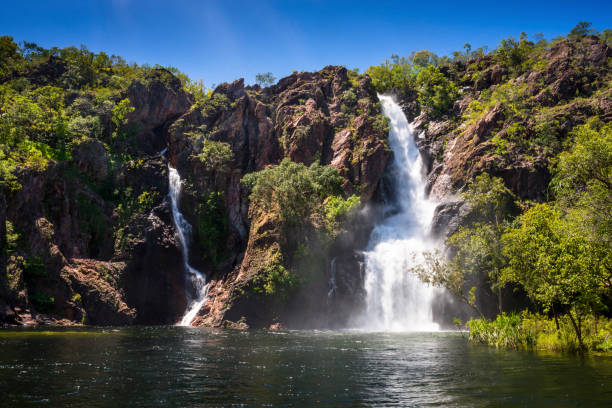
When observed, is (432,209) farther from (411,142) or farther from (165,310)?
(165,310)

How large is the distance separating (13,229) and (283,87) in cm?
4832

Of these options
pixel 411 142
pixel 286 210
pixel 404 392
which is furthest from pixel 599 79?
pixel 404 392

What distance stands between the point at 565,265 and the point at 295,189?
34.2 metres

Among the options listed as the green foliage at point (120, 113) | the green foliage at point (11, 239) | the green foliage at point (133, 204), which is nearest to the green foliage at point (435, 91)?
the green foliage at point (133, 204)

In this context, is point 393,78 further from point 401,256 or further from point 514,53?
point 401,256

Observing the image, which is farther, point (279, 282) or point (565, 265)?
point (279, 282)

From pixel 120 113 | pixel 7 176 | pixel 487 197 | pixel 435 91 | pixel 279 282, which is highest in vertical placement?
pixel 435 91

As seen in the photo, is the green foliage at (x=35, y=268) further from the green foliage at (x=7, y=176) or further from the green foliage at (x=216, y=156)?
the green foliage at (x=216, y=156)

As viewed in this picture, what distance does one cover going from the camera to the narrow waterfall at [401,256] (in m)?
43.7

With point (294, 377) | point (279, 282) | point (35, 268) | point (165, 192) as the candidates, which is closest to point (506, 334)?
point (294, 377)

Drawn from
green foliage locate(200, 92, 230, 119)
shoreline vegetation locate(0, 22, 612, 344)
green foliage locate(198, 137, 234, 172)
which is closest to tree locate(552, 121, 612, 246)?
shoreline vegetation locate(0, 22, 612, 344)

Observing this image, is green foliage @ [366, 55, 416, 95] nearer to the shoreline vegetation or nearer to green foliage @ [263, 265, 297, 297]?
the shoreline vegetation

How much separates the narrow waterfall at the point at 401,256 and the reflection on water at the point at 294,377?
1818 centimetres

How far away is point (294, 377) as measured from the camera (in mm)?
15141
